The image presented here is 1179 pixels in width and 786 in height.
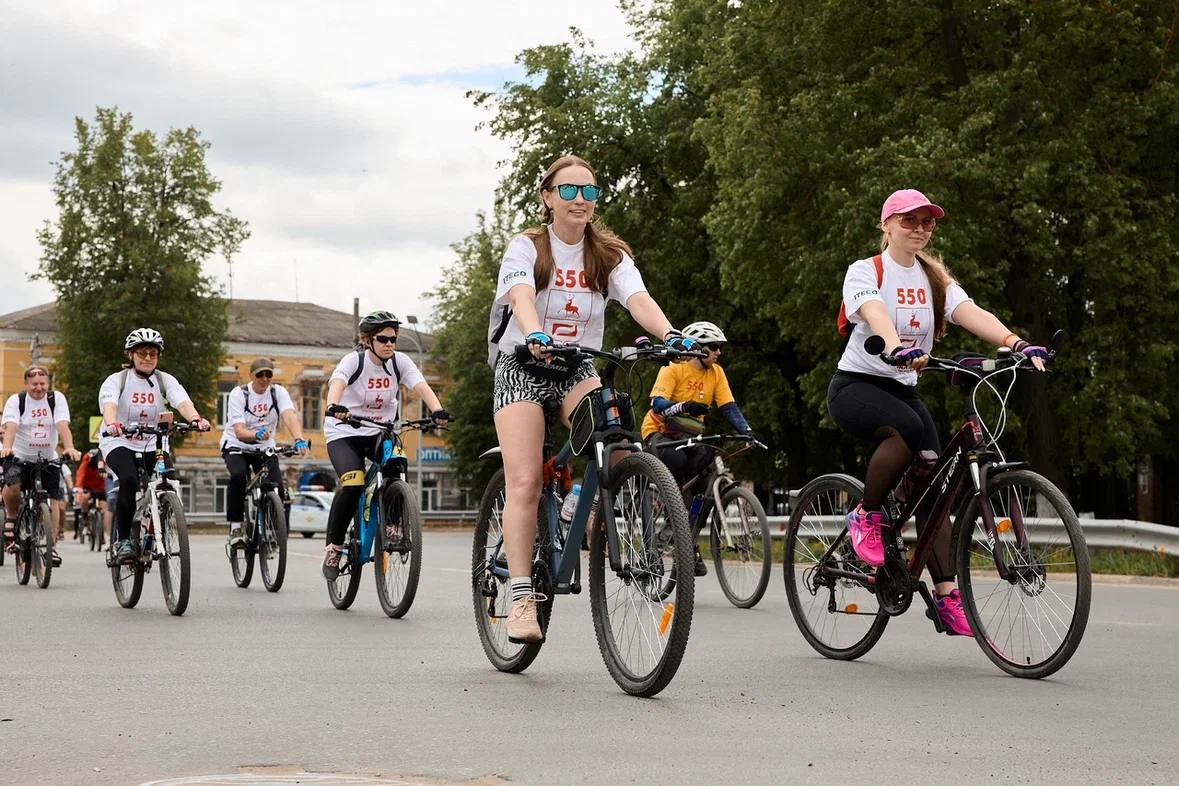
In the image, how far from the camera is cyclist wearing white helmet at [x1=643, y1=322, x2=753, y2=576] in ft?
41.3

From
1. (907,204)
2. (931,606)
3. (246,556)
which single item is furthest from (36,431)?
(931,606)

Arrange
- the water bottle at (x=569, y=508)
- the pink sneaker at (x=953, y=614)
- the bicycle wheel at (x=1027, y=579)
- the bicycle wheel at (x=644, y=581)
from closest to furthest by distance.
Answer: the bicycle wheel at (x=644, y=581)
the bicycle wheel at (x=1027, y=579)
the water bottle at (x=569, y=508)
the pink sneaker at (x=953, y=614)

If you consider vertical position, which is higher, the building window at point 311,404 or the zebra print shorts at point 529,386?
the building window at point 311,404

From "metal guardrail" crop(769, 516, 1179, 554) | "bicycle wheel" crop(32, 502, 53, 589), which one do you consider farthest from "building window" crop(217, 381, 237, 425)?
"metal guardrail" crop(769, 516, 1179, 554)

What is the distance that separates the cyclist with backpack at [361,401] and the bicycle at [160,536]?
101cm

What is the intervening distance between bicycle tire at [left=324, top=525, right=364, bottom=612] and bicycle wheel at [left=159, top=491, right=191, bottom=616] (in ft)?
3.51

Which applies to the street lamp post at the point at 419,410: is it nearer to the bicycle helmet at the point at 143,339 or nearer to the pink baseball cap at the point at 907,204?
the bicycle helmet at the point at 143,339

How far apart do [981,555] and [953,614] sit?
0.38 metres

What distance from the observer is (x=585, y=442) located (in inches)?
271

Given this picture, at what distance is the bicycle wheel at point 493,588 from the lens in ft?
24.6

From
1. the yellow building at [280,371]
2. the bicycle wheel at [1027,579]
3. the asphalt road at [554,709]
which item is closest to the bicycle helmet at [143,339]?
the asphalt road at [554,709]

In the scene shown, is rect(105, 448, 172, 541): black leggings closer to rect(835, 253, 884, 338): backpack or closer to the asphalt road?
the asphalt road

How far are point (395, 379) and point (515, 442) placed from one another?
499cm

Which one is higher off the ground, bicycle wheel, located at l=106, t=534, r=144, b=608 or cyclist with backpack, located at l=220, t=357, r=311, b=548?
cyclist with backpack, located at l=220, t=357, r=311, b=548
